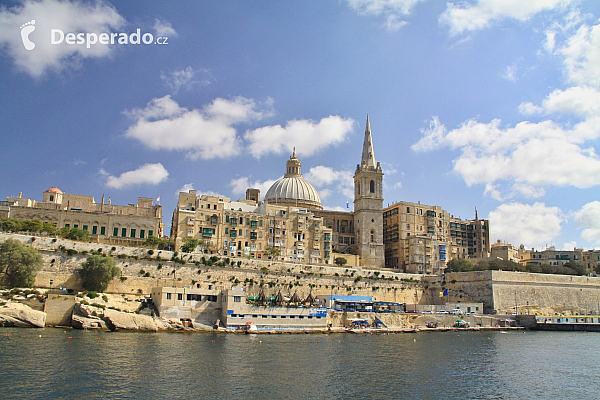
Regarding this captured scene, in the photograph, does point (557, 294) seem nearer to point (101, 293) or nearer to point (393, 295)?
point (393, 295)

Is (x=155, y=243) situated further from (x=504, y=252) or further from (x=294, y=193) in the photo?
(x=504, y=252)

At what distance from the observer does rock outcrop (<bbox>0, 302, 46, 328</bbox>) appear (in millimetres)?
38491

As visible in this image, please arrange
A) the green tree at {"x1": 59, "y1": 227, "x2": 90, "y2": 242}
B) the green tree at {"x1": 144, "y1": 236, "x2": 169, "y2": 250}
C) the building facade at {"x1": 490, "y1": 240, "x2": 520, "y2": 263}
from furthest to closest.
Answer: the building facade at {"x1": 490, "y1": 240, "x2": 520, "y2": 263} → the green tree at {"x1": 144, "y1": 236, "x2": 169, "y2": 250} → the green tree at {"x1": 59, "y1": 227, "x2": 90, "y2": 242}

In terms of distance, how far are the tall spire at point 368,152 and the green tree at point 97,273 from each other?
Result: 147 feet

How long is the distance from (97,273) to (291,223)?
28.9 metres

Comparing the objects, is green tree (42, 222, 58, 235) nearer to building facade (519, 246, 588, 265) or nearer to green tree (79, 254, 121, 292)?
green tree (79, 254, 121, 292)

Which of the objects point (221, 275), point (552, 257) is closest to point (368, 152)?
point (221, 275)

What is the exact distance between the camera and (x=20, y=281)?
150 ft

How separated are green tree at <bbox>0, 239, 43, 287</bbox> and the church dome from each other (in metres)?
43.9

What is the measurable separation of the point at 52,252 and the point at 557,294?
6640 cm

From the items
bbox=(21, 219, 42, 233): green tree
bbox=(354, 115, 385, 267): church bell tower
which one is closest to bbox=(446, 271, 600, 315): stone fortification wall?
bbox=(354, 115, 385, 267): church bell tower

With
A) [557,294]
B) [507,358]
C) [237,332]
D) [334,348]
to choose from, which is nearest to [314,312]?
[237,332]

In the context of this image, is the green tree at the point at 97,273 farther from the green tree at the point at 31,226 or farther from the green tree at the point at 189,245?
the green tree at the point at 189,245

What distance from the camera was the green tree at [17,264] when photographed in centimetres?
4506
